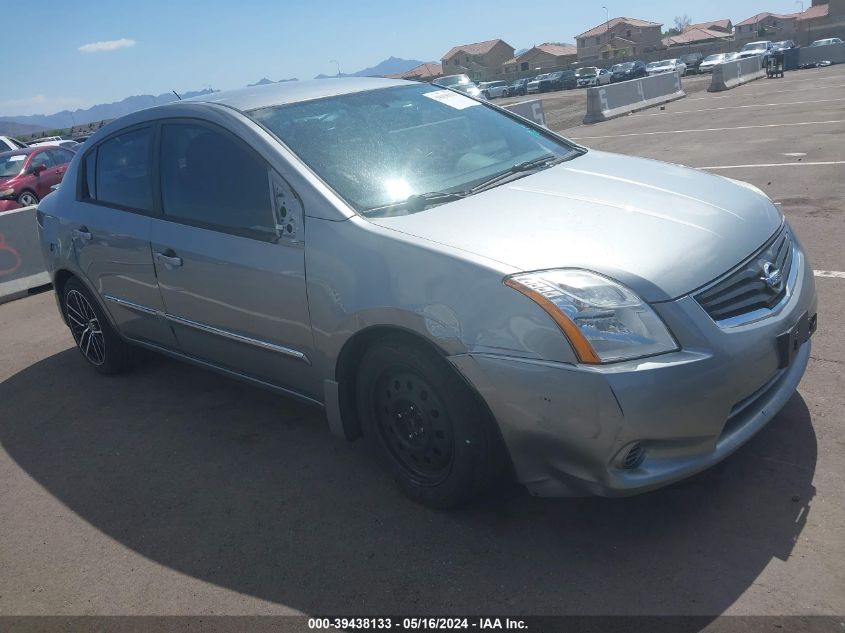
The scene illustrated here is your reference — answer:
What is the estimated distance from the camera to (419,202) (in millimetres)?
3430

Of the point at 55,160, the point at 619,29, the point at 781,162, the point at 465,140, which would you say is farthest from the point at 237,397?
the point at 619,29

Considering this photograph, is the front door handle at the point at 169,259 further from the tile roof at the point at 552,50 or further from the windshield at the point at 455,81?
the tile roof at the point at 552,50

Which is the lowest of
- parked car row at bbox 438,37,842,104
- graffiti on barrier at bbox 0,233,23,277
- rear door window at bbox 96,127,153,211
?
graffiti on barrier at bbox 0,233,23,277

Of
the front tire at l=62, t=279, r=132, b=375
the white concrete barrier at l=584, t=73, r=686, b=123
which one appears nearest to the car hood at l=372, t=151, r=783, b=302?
the front tire at l=62, t=279, r=132, b=375

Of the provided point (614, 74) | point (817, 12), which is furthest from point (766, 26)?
point (614, 74)

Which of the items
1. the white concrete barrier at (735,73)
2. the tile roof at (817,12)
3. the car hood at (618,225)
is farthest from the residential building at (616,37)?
the car hood at (618,225)

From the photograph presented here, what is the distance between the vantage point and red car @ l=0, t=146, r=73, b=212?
1588 centimetres

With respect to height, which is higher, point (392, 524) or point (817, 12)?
point (817, 12)

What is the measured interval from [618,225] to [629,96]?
66.2 ft

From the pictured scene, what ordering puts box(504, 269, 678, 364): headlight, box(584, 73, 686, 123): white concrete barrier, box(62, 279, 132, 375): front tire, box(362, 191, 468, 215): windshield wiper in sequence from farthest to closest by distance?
box(584, 73, 686, 123): white concrete barrier → box(62, 279, 132, 375): front tire → box(362, 191, 468, 215): windshield wiper → box(504, 269, 678, 364): headlight

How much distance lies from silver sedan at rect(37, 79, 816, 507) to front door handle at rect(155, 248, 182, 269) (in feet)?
0.05

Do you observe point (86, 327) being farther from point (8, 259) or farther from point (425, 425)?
point (8, 259)

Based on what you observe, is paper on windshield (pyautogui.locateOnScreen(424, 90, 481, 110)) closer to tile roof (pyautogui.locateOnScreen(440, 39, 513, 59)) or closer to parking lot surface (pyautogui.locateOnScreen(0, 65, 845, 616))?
parking lot surface (pyautogui.locateOnScreen(0, 65, 845, 616))

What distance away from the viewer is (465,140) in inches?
163
